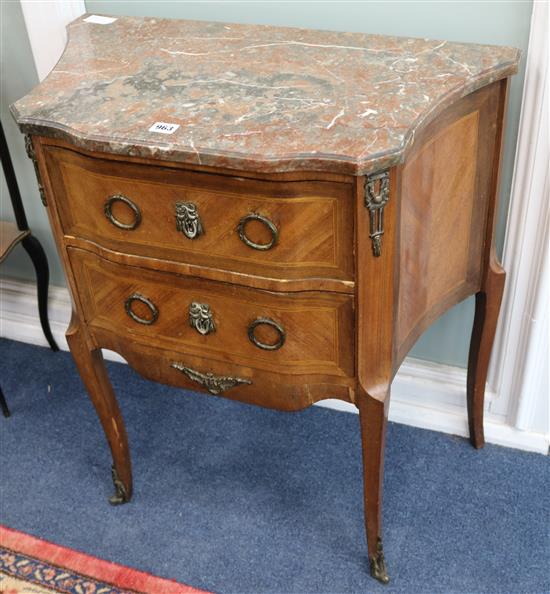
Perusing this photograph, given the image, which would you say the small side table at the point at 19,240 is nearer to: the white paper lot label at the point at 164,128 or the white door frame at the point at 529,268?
the white paper lot label at the point at 164,128

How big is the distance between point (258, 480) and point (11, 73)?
112 centimetres

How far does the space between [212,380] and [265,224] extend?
1.15ft

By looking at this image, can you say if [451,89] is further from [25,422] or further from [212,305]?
[25,422]

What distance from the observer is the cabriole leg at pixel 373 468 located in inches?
51.7

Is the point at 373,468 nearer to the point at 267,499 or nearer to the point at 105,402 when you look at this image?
the point at 267,499

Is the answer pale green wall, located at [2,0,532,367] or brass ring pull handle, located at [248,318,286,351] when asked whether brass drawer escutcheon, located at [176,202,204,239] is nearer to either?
brass ring pull handle, located at [248,318,286,351]

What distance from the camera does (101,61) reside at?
140 cm

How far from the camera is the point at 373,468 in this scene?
4.62 ft

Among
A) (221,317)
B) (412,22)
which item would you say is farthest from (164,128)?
(412,22)

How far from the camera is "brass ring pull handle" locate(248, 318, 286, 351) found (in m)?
1.27

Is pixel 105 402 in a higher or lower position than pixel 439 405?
higher

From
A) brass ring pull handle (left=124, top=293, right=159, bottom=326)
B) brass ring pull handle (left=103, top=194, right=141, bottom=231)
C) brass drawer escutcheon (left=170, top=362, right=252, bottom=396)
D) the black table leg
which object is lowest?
the black table leg

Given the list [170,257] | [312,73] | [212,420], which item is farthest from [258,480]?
[312,73]

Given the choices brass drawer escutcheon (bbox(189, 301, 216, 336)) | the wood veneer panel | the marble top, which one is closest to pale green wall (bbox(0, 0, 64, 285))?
the marble top
